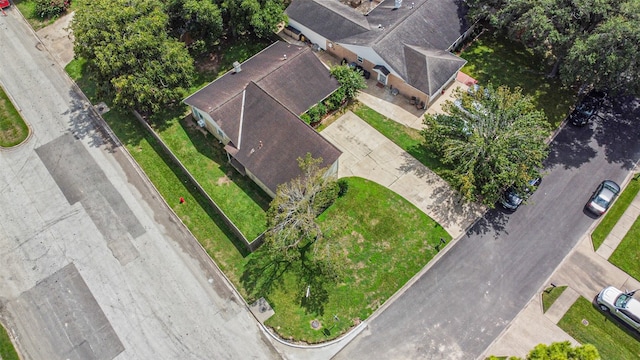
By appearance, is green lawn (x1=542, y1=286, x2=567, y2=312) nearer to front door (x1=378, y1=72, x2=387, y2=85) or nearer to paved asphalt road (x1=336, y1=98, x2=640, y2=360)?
paved asphalt road (x1=336, y1=98, x2=640, y2=360)

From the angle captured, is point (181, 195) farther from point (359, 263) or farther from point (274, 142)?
point (359, 263)

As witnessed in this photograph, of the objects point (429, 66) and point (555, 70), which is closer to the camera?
point (429, 66)

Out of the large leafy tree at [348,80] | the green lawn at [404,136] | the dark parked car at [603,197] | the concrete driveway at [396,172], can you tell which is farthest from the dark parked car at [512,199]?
the large leafy tree at [348,80]

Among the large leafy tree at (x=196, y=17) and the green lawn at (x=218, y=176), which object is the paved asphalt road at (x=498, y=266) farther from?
the large leafy tree at (x=196, y=17)

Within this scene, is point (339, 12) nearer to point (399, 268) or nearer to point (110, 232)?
point (399, 268)

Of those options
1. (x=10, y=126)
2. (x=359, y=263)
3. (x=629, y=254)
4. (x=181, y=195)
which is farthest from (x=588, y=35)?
(x=10, y=126)
